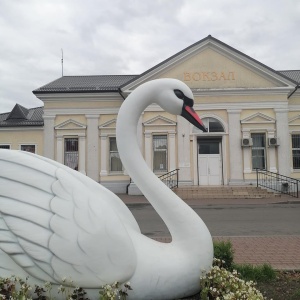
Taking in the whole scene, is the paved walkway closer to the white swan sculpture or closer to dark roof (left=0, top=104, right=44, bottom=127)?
the white swan sculpture

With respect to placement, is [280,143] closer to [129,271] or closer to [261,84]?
[261,84]

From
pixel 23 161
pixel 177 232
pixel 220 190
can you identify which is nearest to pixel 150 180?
pixel 177 232

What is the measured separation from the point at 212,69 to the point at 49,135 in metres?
10.8

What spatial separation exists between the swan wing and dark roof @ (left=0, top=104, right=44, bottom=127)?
22731mm

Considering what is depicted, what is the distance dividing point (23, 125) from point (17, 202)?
2324cm

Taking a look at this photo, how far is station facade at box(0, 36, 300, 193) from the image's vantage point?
833 inches

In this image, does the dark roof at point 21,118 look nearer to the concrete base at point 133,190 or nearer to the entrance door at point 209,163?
the concrete base at point 133,190

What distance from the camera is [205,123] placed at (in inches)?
835

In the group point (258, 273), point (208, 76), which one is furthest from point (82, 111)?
point (258, 273)

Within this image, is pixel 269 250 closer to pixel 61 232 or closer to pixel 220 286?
pixel 220 286

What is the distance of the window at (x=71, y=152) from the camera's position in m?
22.8

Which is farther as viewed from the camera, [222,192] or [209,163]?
[209,163]

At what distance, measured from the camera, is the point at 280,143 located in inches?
829

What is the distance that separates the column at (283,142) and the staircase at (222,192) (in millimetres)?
2402
